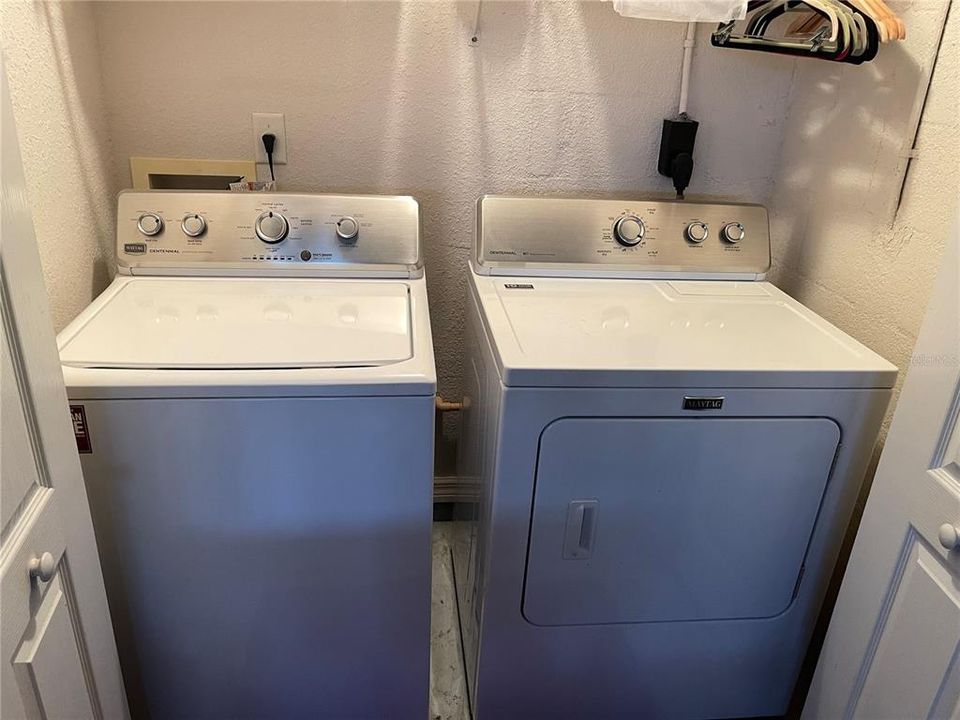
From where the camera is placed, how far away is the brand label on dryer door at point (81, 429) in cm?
105

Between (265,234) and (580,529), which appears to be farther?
(265,234)

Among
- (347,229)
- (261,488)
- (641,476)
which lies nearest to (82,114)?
(347,229)

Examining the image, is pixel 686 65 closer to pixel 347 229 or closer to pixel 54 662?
pixel 347 229

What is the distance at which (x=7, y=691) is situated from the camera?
2.50ft

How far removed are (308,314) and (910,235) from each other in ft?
3.91

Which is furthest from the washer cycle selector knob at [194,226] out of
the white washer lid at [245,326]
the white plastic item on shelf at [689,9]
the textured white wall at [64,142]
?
the white plastic item on shelf at [689,9]

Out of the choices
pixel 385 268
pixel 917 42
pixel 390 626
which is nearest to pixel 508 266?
pixel 385 268

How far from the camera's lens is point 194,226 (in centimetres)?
155

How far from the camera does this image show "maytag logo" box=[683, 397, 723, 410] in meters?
1.20

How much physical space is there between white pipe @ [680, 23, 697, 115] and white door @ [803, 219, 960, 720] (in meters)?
0.92

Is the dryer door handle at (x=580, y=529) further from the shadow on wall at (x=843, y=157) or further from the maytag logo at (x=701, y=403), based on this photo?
the shadow on wall at (x=843, y=157)

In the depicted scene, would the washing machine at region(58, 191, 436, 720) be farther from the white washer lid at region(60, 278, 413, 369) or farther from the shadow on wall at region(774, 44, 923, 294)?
the shadow on wall at region(774, 44, 923, 294)

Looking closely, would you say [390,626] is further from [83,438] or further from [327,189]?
[327,189]

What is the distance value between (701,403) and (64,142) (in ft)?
4.39
